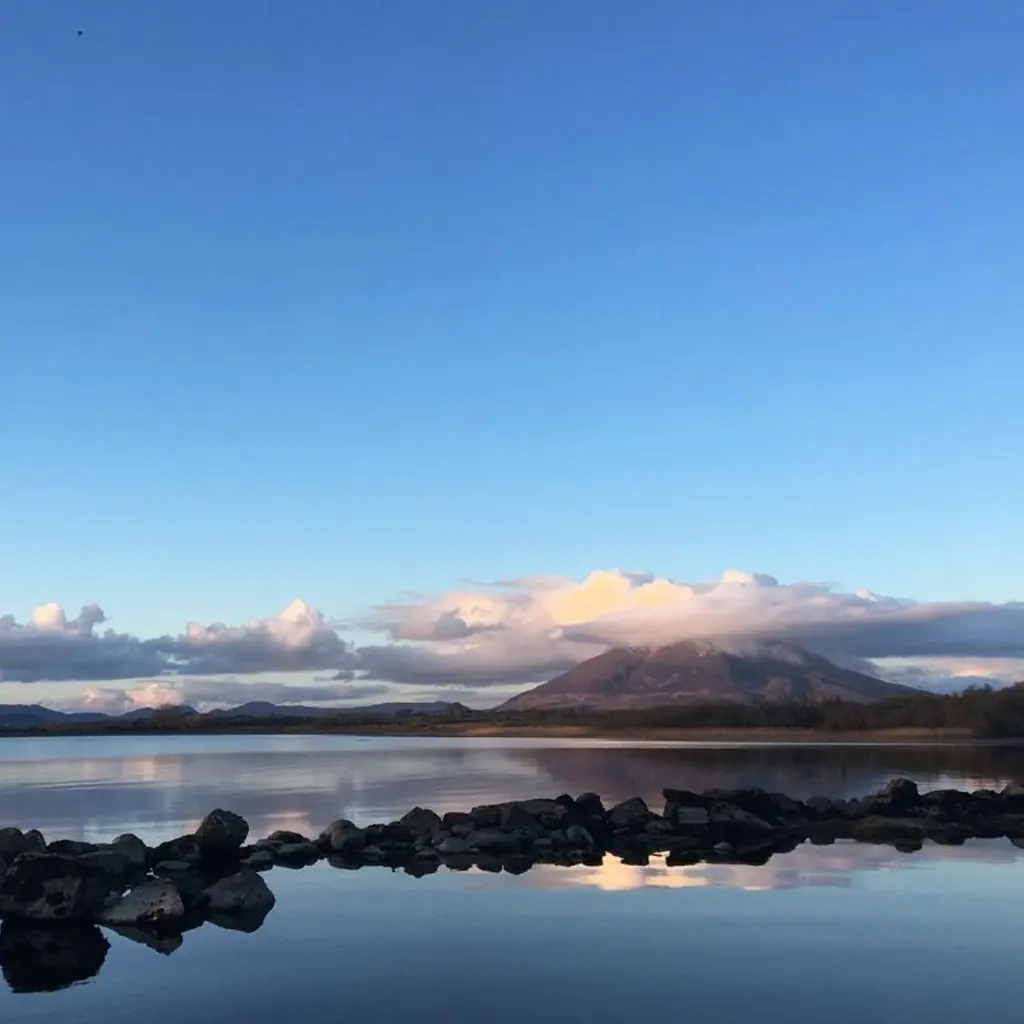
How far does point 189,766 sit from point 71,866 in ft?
201

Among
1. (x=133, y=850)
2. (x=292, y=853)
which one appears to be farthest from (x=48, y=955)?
(x=292, y=853)

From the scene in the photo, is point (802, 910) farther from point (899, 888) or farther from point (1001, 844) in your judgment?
point (1001, 844)

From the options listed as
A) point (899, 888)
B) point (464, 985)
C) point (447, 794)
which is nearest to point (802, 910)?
point (899, 888)

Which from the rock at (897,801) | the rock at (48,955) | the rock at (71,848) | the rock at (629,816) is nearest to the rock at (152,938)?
the rock at (48,955)

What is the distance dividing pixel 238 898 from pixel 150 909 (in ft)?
5.94

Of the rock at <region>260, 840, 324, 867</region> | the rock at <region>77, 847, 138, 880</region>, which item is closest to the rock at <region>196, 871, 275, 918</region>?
the rock at <region>77, 847, 138, 880</region>

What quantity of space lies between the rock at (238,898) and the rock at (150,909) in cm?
87

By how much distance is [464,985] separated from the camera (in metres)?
15.9

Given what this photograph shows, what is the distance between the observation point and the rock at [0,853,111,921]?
21.0 meters

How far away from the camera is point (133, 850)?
2642 centimetres

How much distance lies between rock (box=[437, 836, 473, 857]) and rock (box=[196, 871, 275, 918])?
7480 mm

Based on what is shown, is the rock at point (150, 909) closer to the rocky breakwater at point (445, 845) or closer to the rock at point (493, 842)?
the rocky breakwater at point (445, 845)

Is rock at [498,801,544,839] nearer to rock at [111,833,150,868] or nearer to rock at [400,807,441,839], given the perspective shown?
rock at [400,807,441,839]

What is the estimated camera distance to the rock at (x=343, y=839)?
29266mm
